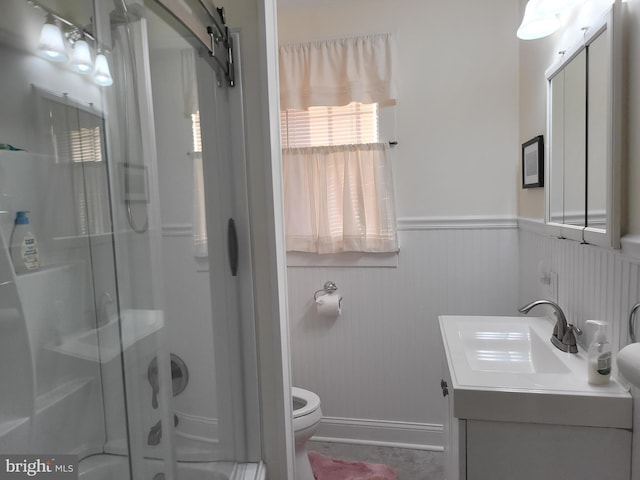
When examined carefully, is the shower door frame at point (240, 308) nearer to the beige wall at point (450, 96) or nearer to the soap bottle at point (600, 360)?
the soap bottle at point (600, 360)

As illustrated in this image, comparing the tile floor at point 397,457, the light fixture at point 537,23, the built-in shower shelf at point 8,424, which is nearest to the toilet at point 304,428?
the tile floor at point 397,457

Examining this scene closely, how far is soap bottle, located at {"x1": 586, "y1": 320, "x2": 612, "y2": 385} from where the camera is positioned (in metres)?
1.12

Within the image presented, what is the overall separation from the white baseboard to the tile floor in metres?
0.03

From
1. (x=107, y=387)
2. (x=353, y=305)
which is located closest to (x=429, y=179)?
(x=353, y=305)

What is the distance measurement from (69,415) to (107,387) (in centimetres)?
10

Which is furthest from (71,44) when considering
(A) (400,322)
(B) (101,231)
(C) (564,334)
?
(A) (400,322)

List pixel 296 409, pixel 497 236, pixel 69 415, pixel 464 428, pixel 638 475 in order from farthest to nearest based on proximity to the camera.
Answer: pixel 497 236
pixel 296 409
pixel 464 428
pixel 638 475
pixel 69 415

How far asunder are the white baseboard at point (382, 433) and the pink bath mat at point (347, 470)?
196 millimetres

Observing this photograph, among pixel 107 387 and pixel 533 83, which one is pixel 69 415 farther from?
pixel 533 83

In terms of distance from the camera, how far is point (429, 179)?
225 centimetres

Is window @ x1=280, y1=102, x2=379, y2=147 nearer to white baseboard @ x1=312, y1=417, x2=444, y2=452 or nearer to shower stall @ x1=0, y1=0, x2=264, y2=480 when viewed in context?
shower stall @ x1=0, y1=0, x2=264, y2=480

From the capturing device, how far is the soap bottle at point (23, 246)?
0.84 m

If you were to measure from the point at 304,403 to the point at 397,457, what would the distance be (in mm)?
720

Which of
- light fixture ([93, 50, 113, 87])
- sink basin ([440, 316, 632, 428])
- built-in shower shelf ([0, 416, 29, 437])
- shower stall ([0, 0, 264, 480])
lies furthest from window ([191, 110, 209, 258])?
sink basin ([440, 316, 632, 428])
